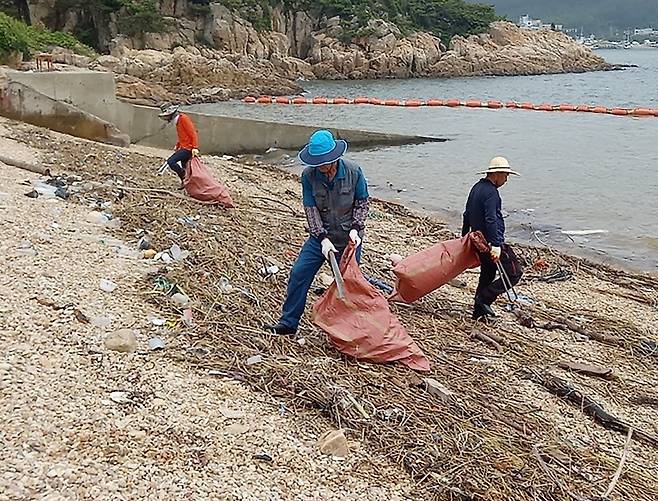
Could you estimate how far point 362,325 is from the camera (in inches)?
206

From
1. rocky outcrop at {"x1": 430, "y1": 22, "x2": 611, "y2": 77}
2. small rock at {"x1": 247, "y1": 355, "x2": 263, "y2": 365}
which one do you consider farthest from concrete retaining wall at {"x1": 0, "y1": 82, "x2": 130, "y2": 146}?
rocky outcrop at {"x1": 430, "y1": 22, "x2": 611, "y2": 77}

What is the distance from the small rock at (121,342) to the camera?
16.2ft

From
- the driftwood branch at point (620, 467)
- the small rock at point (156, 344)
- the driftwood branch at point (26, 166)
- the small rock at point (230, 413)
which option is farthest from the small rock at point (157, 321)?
the driftwood branch at point (26, 166)

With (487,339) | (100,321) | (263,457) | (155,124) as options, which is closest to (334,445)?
(263,457)

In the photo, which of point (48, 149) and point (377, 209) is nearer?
point (48, 149)

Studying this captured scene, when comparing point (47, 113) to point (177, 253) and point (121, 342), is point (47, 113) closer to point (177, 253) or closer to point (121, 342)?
point (177, 253)

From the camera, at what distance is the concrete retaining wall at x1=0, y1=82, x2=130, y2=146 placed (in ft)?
50.1

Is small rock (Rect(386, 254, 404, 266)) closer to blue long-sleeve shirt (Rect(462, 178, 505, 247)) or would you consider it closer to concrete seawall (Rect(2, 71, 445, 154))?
blue long-sleeve shirt (Rect(462, 178, 505, 247))

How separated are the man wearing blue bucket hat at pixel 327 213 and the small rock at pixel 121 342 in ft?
3.69

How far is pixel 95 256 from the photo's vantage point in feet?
22.2

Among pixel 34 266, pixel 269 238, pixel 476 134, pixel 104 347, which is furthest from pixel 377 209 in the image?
pixel 476 134

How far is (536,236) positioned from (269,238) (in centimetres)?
599

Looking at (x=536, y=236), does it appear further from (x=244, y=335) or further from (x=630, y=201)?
(x=244, y=335)

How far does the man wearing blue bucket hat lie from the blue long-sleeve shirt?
1501 mm
